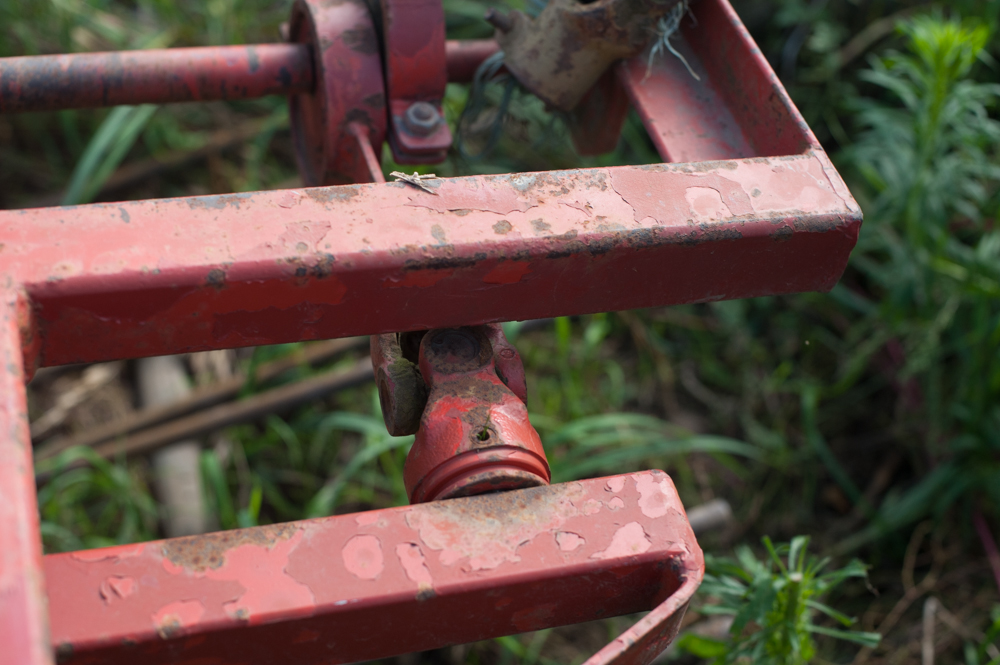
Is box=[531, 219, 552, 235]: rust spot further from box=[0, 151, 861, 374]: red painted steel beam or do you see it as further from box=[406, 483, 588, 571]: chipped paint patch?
box=[406, 483, 588, 571]: chipped paint patch

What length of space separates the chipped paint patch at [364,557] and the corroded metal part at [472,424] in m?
0.10

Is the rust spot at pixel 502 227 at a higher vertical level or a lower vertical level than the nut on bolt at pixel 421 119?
higher

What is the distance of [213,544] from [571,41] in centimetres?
88

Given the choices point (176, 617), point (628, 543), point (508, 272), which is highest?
point (508, 272)

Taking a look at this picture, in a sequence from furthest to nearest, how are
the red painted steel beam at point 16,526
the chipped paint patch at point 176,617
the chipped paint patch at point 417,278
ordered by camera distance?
the chipped paint patch at point 417,278, the chipped paint patch at point 176,617, the red painted steel beam at point 16,526

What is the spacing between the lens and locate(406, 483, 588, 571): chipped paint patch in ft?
2.55

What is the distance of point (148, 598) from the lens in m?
0.72

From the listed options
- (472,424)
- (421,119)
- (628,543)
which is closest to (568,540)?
(628,543)

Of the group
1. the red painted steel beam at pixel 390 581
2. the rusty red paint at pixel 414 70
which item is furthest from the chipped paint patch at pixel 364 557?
the rusty red paint at pixel 414 70

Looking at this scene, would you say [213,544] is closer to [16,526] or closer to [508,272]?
[16,526]

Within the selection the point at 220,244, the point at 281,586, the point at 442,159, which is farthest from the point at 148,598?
the point at 442,159

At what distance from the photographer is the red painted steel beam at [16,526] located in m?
0.54

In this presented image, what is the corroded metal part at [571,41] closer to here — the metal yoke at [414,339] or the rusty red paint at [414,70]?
the rusty red paint at [414,70]

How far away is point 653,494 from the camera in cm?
84
